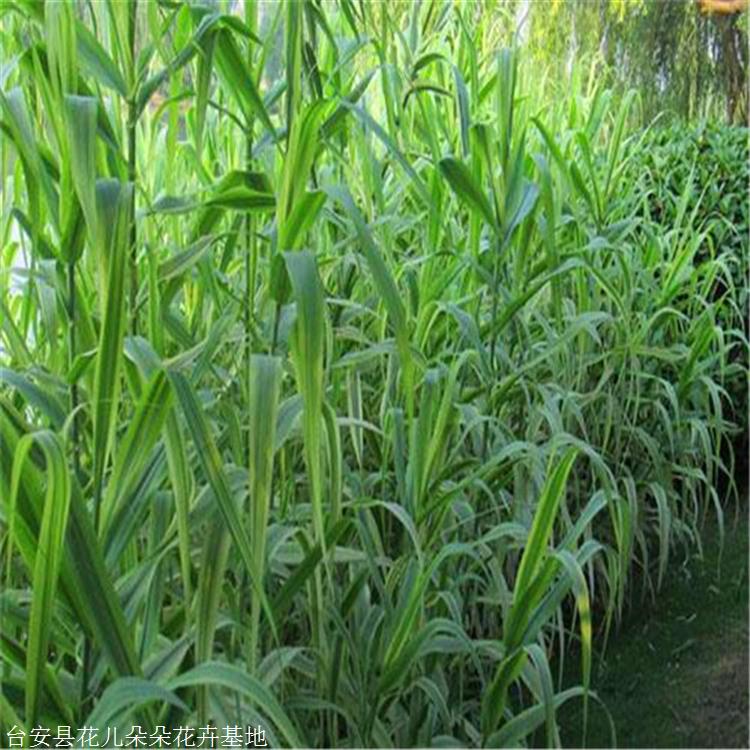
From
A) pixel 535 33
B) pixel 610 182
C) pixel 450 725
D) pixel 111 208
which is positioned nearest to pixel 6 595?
pixel 111 208

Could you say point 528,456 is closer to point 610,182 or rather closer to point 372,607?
point 372,607

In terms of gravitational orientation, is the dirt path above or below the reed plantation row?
below

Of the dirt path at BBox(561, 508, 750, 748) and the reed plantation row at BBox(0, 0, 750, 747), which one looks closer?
the reed plantation row at BBox(0, 0, 750, 747)

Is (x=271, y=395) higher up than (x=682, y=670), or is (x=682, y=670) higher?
(x=271, y=395)

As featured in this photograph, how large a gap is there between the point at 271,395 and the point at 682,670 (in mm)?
1219

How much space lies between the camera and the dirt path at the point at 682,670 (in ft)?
4.98

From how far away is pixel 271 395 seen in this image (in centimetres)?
69

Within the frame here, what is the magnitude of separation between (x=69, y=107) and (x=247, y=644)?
40cm

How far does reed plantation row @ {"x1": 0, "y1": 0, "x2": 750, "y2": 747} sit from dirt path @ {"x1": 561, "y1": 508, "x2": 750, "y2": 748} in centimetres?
8

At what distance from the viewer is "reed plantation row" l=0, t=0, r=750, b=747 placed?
2.24 ft

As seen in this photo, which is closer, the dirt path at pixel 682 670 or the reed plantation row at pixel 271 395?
the reed plantation row at pixel 271 395

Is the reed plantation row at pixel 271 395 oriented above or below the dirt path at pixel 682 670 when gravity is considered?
above

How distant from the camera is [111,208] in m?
0.66

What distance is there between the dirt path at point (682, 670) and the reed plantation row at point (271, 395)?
0.27 feet
